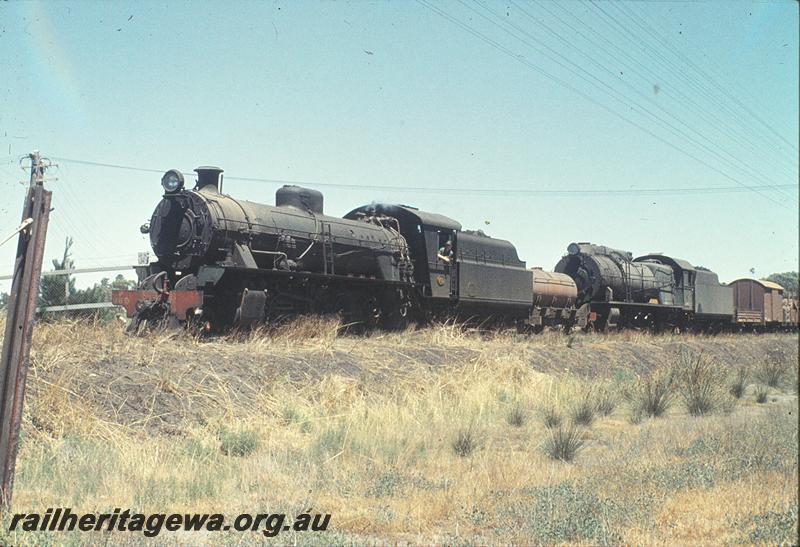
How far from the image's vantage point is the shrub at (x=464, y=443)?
9.49 metres

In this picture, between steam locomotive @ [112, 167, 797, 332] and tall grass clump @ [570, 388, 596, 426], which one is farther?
steam locomotive @ [112, 167, 797, 332]

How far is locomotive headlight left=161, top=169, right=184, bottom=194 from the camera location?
15633 millimetres

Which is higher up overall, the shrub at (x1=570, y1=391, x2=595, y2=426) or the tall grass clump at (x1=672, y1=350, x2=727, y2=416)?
the tall grass clump at (x1=672, y1=350, x2=727, y2=416)

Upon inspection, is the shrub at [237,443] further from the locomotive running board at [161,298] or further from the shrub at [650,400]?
the shrub at [650,400]

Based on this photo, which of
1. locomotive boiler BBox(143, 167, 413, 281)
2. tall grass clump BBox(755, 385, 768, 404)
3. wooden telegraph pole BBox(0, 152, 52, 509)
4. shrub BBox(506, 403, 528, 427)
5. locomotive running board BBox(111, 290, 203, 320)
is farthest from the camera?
tall grass clump BBox(755, 385, 768, 404)

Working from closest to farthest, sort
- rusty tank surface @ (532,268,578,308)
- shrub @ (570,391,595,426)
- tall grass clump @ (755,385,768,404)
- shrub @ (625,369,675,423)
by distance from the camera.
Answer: shrub @ (570,391,595,426) < shrub @ (625,369,675,423) < tall grass clump @ (755,385,768,404) < rusty tank surface @ (532,268,578,308)

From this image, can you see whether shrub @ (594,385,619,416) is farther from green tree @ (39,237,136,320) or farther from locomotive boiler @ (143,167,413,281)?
green tree @ (39,237,136,320)

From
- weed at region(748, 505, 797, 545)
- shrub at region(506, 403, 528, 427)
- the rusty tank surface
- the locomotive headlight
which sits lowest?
shrub at region(506, 403, 528, 427)

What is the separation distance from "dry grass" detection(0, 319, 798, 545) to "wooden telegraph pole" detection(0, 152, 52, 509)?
2.01 ft

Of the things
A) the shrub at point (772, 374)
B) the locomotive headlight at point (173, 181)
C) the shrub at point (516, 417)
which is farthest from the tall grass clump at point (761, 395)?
the locomotive headlight at point (173, 181)

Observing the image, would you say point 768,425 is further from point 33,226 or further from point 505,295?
point 505,295

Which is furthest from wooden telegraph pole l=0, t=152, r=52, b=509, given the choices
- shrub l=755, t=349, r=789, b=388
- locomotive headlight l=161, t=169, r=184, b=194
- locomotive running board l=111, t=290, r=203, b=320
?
shrub l=755, t=349, r=789, b=388

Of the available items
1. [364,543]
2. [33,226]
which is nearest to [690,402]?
[364,543]

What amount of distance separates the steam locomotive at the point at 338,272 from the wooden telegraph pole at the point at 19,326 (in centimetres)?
855
